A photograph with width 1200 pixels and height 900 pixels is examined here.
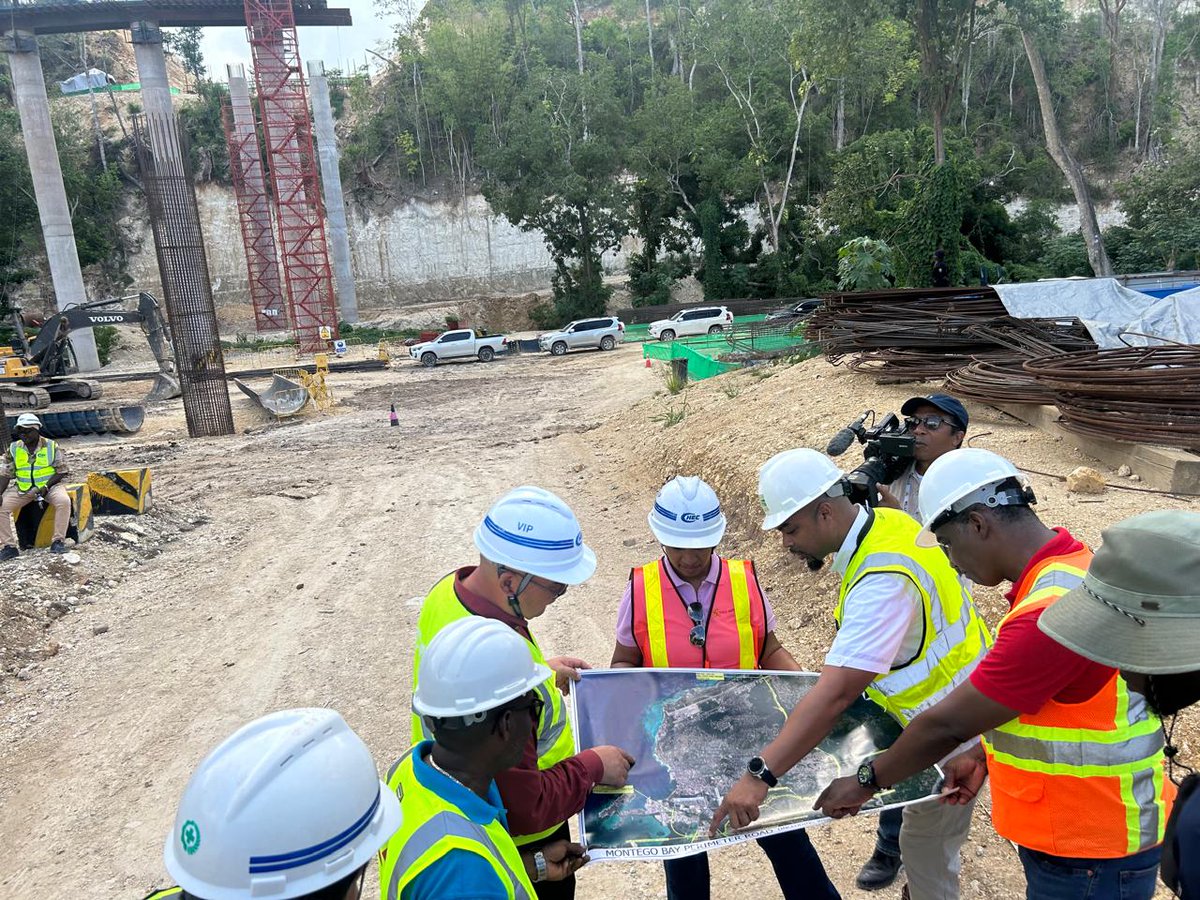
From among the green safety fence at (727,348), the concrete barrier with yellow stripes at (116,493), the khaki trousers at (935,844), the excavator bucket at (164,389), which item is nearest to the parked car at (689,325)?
the green safety fence at (727,348)

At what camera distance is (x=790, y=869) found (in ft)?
8.54

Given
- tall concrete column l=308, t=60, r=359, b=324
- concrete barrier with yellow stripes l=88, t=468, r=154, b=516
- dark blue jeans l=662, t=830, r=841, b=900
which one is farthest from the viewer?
tall concrete column l=308, t=60, r=359, b=324

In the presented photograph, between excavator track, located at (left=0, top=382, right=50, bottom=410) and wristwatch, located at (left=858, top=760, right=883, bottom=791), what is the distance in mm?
25257

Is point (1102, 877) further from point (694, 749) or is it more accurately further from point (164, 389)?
point (164, 389)

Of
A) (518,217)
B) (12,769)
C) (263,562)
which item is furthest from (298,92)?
(12,769)

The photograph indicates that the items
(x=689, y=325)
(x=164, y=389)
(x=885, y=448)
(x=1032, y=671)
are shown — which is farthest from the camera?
(x=689, y=325)

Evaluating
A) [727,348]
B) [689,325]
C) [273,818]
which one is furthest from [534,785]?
[689,325]

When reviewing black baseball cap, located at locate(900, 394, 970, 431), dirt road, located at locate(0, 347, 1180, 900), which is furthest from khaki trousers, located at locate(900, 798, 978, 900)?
black baseball cap, located at locate(900, 394, 970, 431)

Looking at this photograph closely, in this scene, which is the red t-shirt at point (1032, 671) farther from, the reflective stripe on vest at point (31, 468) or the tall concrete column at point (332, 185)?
the tall concrete column at point (332, 185)

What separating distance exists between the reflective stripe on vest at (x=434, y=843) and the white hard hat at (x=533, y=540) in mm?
701

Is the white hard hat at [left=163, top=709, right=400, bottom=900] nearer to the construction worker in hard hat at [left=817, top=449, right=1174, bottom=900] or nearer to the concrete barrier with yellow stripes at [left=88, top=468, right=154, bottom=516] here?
the construction worker in hard hat at [left=817, top=449, right=1174, bottom=900]

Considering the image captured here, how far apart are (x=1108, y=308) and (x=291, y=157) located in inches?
1708

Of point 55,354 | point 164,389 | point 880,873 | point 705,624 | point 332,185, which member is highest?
point 332,185

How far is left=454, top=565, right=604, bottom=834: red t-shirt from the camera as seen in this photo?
195 centimetres
